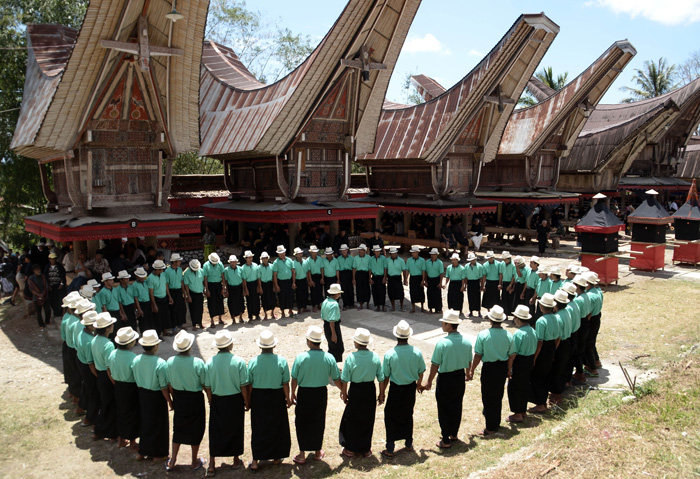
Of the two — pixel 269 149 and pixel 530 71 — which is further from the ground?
pixel 530 71

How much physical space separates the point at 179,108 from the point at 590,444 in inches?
487

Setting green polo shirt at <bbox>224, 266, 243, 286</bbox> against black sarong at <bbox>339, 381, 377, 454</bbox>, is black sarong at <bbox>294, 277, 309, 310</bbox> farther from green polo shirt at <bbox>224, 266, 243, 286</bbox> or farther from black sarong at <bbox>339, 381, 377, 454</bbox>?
black sarong at <bbox>339, 381, 377, 454</bbox>

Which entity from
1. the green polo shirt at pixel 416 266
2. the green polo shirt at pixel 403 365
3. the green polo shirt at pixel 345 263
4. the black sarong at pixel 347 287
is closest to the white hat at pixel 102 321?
the green polo shirt at pixel 403 365

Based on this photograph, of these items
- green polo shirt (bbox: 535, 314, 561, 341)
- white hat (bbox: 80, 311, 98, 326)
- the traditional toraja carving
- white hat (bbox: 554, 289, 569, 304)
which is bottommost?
green polo shirt (bbox: 535, 314, 561, 341)

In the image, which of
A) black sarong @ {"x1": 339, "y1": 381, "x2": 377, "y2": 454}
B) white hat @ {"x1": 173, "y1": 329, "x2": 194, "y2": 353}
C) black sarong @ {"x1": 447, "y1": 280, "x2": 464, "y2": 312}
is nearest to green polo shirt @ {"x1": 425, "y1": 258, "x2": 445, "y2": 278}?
black sarong @ {"x1": 447, "y1": 280, "x2": 464, "y2": 312}

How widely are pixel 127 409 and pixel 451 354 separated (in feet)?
13.8

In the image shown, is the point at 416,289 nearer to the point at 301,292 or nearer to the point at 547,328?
the point at 301,292

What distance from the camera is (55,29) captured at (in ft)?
54.1

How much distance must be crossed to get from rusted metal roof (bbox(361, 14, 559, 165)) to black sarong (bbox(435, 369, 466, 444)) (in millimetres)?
14089

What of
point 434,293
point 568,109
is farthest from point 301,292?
point 568,109

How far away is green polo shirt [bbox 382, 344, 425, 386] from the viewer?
6582 mm

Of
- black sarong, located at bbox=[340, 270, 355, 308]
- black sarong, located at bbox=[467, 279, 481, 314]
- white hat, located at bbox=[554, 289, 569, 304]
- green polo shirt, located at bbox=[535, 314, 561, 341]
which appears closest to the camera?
green polo shirt, located at bbox=[535, 314, 561, 341]

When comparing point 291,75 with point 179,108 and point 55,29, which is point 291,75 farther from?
point 55,29

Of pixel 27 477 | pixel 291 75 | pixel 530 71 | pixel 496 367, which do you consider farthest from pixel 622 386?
pixel 530 71
